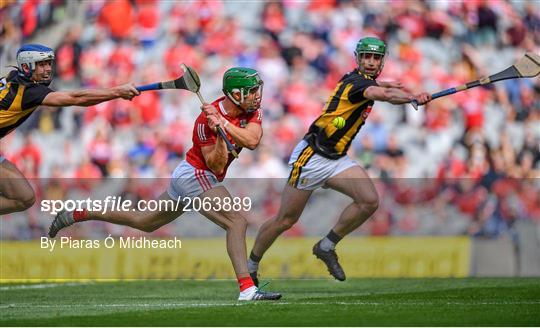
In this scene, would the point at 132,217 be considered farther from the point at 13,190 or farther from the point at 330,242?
the point at 330,242

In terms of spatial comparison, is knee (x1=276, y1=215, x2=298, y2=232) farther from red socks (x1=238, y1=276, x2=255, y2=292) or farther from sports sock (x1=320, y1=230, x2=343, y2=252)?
red socks (x1=238, y1=276, x2=255, y2=292)

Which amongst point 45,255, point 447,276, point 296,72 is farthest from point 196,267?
point 296,72

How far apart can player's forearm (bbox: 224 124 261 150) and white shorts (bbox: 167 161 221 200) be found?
20.1 inches

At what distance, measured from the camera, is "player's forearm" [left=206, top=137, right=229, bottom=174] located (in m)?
10.8

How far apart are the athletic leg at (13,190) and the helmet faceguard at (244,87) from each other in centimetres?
251

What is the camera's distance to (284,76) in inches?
798

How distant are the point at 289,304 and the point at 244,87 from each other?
2.09 metres

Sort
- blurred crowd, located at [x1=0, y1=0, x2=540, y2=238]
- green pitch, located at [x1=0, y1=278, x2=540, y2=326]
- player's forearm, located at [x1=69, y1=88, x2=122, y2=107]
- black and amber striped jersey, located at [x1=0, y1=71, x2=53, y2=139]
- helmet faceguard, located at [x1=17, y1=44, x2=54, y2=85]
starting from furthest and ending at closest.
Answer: blurred crowd, located at [x1=0, y1=0, x2=540, y2=238] < helmet faceguard, located at [x1=17, y1=44, x2=54, y2=85] < black and amber striped jersey, located at [x1=0, y1=71, x2=53, y2=139] < player's forearm, located at [x1=69, y1=88, x2=122, y2=107] < green pitch, located at [x1=0, y1=278, x2=540, y2=326]

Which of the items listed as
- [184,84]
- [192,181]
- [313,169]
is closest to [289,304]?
[192,181]

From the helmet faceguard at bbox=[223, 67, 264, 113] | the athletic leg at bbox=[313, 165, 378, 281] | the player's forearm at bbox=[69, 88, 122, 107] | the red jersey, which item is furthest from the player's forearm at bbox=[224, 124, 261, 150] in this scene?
the athletic leg at bbox=[313, 165, 378, 281]

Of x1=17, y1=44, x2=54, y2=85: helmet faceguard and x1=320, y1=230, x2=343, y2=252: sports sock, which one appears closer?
x1=17, y1=44, x2=54, y2=85: helmet faceguard

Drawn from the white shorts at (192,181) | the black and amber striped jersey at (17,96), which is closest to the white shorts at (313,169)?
the white shorts at (192,181)

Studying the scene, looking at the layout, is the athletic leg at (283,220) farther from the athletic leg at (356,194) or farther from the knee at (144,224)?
the knee at (144,224)

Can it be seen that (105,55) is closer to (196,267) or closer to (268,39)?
(268,39)
